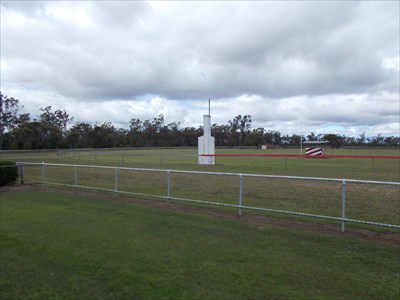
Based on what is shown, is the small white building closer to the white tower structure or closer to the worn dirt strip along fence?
the white tower structure

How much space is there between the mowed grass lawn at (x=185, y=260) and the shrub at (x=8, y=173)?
246 inches

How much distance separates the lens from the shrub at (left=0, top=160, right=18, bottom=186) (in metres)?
13.3

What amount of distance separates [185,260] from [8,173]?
430 inches

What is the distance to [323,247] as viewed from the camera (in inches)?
228

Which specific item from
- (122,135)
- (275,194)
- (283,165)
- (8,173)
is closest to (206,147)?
(283,165)

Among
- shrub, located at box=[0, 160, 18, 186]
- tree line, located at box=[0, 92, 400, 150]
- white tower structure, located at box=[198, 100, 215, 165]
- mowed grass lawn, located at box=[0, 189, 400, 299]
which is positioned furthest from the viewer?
tree line, located at box=[0, 92, 400, 150]

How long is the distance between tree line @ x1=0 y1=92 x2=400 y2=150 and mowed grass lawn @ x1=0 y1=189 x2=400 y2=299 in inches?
2824

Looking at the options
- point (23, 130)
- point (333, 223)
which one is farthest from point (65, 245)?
point (23, 130)

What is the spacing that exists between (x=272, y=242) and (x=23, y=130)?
74.1 meters

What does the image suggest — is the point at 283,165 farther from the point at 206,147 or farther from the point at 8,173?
the point at 8,173

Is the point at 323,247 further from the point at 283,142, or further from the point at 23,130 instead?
the point at 283,142

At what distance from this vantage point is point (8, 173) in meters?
13.4

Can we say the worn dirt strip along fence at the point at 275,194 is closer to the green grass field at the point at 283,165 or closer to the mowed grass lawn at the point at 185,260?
the mowed grass lawn at the point at 185,260

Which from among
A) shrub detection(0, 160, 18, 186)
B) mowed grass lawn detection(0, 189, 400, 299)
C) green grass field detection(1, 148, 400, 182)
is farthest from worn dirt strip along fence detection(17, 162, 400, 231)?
green grass field detection(1, 148, 400, 182)
